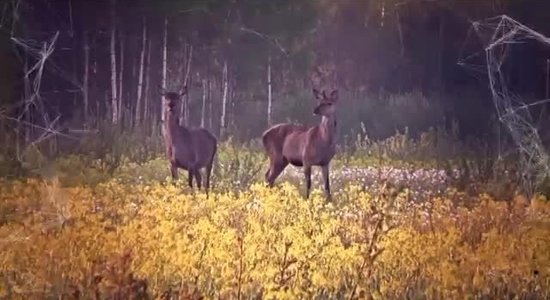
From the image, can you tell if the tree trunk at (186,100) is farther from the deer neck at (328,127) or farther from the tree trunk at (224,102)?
the deer neck at (328,127)

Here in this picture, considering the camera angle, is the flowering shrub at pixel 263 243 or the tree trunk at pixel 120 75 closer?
the flowering shrub at pixel 263 243

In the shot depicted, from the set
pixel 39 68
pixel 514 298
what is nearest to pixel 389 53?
pixel 514 298

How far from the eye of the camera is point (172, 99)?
402cm

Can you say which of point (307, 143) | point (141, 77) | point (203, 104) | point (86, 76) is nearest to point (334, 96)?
point (307, 143)

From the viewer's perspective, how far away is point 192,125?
402cm

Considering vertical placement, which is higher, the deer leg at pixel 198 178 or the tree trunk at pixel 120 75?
the tree trunk at pixel 120 75

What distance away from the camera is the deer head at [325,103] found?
4004mm

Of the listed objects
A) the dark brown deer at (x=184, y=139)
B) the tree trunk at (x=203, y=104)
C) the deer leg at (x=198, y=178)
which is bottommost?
the deer leg at (x=198, y=178)

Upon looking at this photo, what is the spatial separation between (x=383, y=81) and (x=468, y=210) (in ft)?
1.71

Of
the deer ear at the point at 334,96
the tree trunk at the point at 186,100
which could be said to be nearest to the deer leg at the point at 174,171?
the tree trunk at the point at 186,100

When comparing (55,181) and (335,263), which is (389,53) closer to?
(335,263)

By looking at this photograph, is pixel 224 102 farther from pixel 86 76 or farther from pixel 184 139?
pixel 86 76

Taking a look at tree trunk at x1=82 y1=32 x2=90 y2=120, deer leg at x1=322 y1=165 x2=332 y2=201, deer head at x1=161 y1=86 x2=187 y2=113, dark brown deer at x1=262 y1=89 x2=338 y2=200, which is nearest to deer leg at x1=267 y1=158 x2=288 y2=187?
dark brown deer at x1=262 y1=89 x2=338 y2=200

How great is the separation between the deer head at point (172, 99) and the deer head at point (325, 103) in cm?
45
